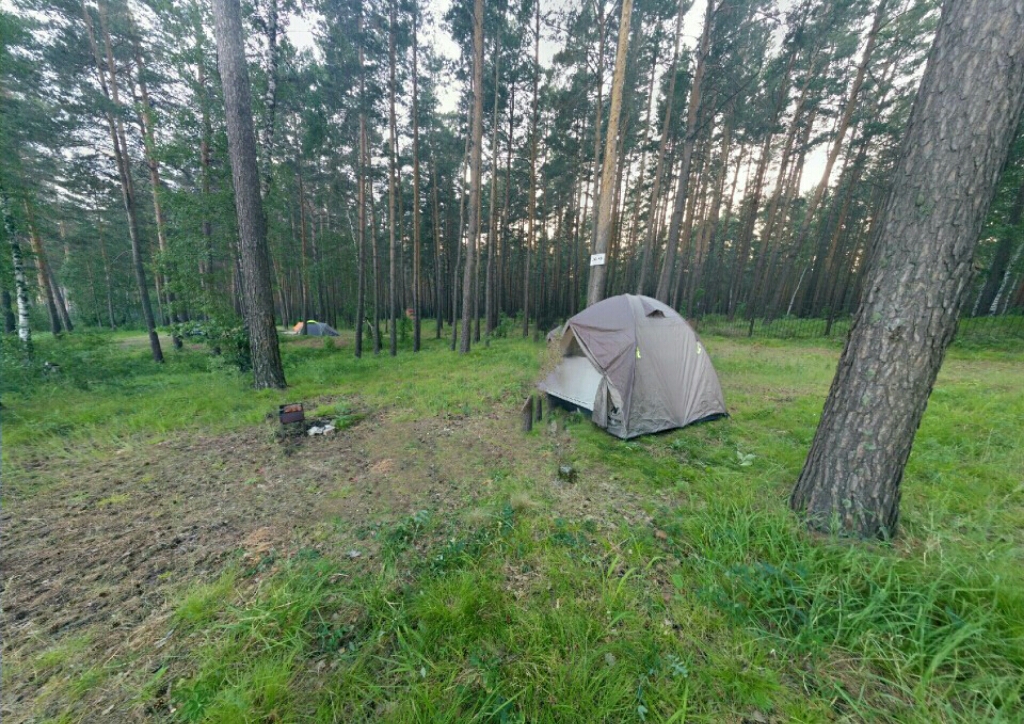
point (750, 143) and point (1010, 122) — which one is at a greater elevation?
point (750, 143)

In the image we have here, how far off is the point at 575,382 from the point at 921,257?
421 centimetres

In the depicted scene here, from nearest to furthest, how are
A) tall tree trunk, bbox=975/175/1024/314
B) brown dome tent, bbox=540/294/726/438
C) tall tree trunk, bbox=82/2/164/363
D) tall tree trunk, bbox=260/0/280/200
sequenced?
brown dome tent, bbox=540/294/726/438, tall tree trunk, bbox=260/0/280/200, tall tree trunk, bbox=82/2/164/363, tall tree trunk, bbox=975/175/1024/314

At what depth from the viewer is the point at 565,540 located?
8.48ft

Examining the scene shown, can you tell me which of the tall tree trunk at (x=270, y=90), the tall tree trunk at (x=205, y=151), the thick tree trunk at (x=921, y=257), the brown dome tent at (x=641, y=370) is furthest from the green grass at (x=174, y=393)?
the tall tree trunk at (x=270, y=90)

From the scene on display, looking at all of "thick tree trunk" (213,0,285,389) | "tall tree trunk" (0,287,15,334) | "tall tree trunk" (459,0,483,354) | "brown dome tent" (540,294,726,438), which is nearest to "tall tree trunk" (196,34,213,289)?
"thick tree trunk" (213,0,285,389)

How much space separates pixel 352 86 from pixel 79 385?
10.5m

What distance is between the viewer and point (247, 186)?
6.14 metres

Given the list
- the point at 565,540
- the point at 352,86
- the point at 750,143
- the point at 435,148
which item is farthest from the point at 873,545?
the point at 750,143

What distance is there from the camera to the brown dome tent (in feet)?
15.5

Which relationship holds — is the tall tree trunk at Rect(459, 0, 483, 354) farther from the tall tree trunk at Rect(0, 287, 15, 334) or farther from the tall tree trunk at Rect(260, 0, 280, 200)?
the tall tree trunk at Rect(0, 287, 15, 334)

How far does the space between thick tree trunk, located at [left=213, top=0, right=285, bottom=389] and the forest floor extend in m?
2.64

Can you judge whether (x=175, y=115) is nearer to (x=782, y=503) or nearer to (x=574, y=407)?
(x=574, y=407)

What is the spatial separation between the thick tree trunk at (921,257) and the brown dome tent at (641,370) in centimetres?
239

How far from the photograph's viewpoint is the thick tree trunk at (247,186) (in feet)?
19.0
